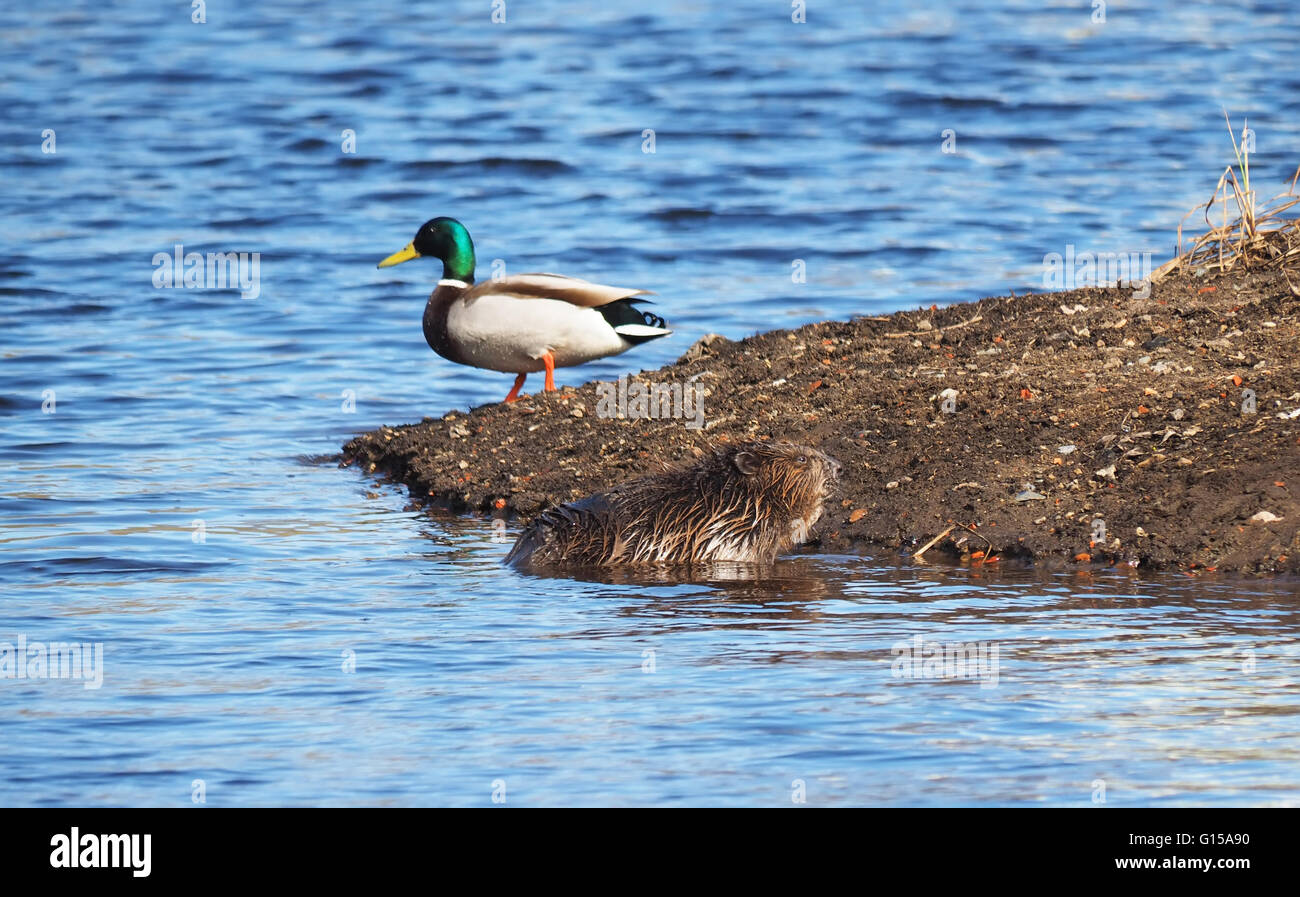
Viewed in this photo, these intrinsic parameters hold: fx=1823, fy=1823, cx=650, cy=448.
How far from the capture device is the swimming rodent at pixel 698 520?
26.9 ft

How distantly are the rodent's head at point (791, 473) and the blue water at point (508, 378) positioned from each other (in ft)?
1.02

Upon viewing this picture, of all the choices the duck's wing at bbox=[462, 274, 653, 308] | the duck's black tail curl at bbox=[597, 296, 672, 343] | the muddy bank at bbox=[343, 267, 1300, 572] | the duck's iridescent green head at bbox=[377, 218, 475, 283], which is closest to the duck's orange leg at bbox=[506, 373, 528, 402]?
the muddy bank at bbox=[343, 267, 1300, 572]

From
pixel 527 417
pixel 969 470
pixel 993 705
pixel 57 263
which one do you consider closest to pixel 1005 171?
pixel 57 263

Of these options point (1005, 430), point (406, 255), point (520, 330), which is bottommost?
point (1005, 430)

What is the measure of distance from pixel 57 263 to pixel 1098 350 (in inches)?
481

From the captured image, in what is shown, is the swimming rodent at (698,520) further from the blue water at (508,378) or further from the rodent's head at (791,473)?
the blue water at (508,378)

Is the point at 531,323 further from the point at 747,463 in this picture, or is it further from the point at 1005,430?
the point at 1005,430

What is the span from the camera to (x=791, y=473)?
8297 mm

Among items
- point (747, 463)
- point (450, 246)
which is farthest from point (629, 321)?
point (747, 463)

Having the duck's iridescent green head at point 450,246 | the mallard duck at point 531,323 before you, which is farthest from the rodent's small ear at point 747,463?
the duck's iridescent green head at point 450,246

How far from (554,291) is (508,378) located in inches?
107

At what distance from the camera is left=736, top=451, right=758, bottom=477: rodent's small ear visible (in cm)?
828

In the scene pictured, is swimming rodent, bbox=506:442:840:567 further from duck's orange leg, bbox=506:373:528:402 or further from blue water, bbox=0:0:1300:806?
duck's orange leg, bbox=506:373:528:402

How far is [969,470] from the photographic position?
841cm
